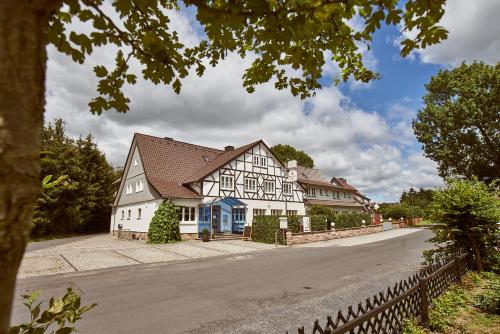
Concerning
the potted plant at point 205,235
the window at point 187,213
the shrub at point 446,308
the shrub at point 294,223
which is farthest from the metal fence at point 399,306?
the window at point 187,213

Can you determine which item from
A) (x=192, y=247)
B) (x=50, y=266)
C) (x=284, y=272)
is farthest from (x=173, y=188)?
(x=284, y=272)

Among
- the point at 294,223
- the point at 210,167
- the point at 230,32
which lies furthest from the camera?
the point at 210,167

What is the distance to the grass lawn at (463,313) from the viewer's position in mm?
5266

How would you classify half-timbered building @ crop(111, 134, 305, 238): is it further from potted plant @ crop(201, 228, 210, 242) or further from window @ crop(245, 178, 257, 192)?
potted plant @ crop(201, 228, 210, 242)

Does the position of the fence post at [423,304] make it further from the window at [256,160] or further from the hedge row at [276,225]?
the window at [256,160]

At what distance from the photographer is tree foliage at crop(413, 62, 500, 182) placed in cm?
2822

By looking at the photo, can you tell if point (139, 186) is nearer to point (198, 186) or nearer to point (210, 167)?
point (198, 186)

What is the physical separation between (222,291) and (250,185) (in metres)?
21.1

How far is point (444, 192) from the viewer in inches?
368

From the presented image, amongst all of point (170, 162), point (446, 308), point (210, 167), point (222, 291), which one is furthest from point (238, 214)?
point (446, 308)

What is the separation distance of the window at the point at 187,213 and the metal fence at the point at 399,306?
19.7m

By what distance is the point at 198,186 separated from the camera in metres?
26.3

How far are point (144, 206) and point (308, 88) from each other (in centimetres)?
2474

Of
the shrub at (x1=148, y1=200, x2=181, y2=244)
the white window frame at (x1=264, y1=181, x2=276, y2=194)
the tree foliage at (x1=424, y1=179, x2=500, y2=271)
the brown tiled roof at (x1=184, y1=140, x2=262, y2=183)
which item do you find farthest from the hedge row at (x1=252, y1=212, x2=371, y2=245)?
the tree foliage at (x1=424, y1=179, x2=500, y2=271)
